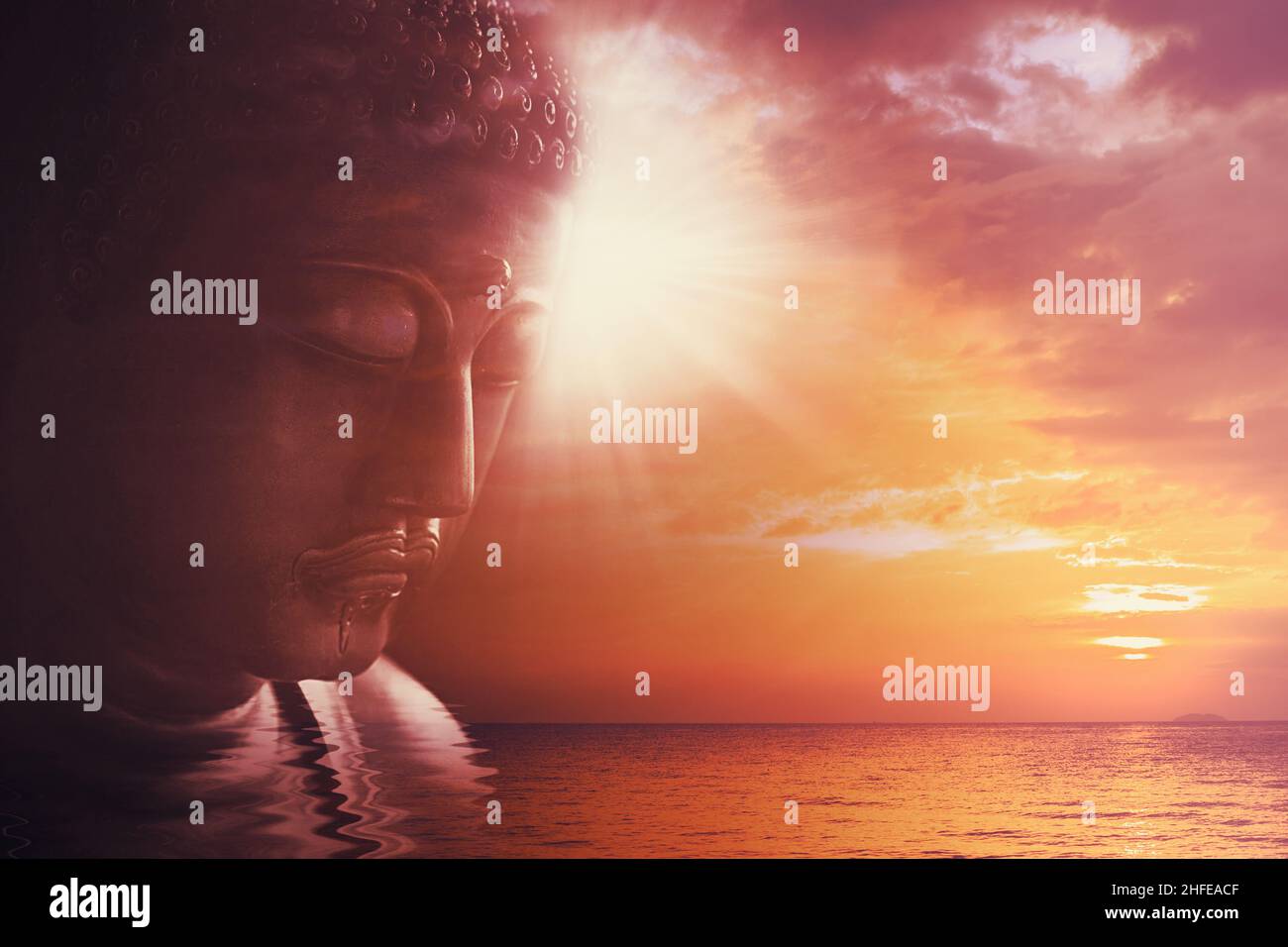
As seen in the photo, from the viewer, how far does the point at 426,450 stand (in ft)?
13.9

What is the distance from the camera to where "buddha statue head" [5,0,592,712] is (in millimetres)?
3930

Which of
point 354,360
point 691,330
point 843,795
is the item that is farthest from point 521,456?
point 843,795

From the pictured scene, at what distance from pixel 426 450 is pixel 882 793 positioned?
64.1ft

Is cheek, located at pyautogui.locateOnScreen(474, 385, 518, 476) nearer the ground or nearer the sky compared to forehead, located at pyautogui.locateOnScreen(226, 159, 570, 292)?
nearer the ground

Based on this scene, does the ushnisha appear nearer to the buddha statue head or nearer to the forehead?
the buddha statue head

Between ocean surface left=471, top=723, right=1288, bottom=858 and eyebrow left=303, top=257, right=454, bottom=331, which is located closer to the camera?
eyebrow left=303, top=257, right=454, bottom=331

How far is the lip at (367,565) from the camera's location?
4203 mm

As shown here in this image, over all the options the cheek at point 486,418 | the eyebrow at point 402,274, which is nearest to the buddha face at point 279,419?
the eyebrow at point 402,274

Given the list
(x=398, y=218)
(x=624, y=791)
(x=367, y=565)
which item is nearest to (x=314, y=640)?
(x=367, y=565)

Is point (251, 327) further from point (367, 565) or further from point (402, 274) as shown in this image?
point (367, 565)

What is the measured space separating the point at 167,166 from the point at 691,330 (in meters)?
2.97

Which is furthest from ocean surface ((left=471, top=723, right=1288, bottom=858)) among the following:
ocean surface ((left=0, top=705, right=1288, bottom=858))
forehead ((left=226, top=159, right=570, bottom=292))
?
forehead ((left=226, top=159, right=570, bottom=292))

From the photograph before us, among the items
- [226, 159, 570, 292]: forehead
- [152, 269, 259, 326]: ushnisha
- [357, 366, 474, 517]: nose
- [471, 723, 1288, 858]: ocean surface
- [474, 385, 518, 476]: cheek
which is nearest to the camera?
[152, 269, 259, 326]: ushnisha
